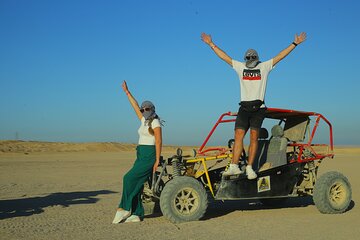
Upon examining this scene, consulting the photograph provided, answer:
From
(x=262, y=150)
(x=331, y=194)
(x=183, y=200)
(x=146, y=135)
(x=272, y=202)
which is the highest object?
(x=146, y=135)

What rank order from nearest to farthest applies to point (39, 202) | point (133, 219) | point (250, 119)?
1. point (133, 219)
2. point (250, 119)
3. point (39, 202)

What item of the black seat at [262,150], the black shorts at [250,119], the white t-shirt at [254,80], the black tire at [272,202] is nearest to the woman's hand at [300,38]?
the white t-shirt at [254,80]

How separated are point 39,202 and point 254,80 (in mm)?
5907

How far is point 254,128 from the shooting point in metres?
8.69

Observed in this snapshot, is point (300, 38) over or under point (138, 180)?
over

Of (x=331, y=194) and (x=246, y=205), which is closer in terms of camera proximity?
(x=331, y=194)

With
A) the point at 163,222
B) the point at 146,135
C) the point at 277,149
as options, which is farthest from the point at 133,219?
the point at 277,149

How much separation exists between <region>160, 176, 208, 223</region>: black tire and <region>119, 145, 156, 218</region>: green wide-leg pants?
1.79 feet

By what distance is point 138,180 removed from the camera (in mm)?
8578

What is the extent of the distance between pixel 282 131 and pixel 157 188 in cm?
301

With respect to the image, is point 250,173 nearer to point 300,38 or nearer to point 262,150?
point 262,150

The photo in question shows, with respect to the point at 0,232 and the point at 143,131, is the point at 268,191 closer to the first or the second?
the point at 143,131

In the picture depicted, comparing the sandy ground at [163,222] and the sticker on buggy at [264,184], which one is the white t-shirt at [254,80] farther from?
the sandy ground at [163,222]

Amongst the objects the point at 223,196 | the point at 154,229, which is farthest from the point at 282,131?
the point at 154,229
